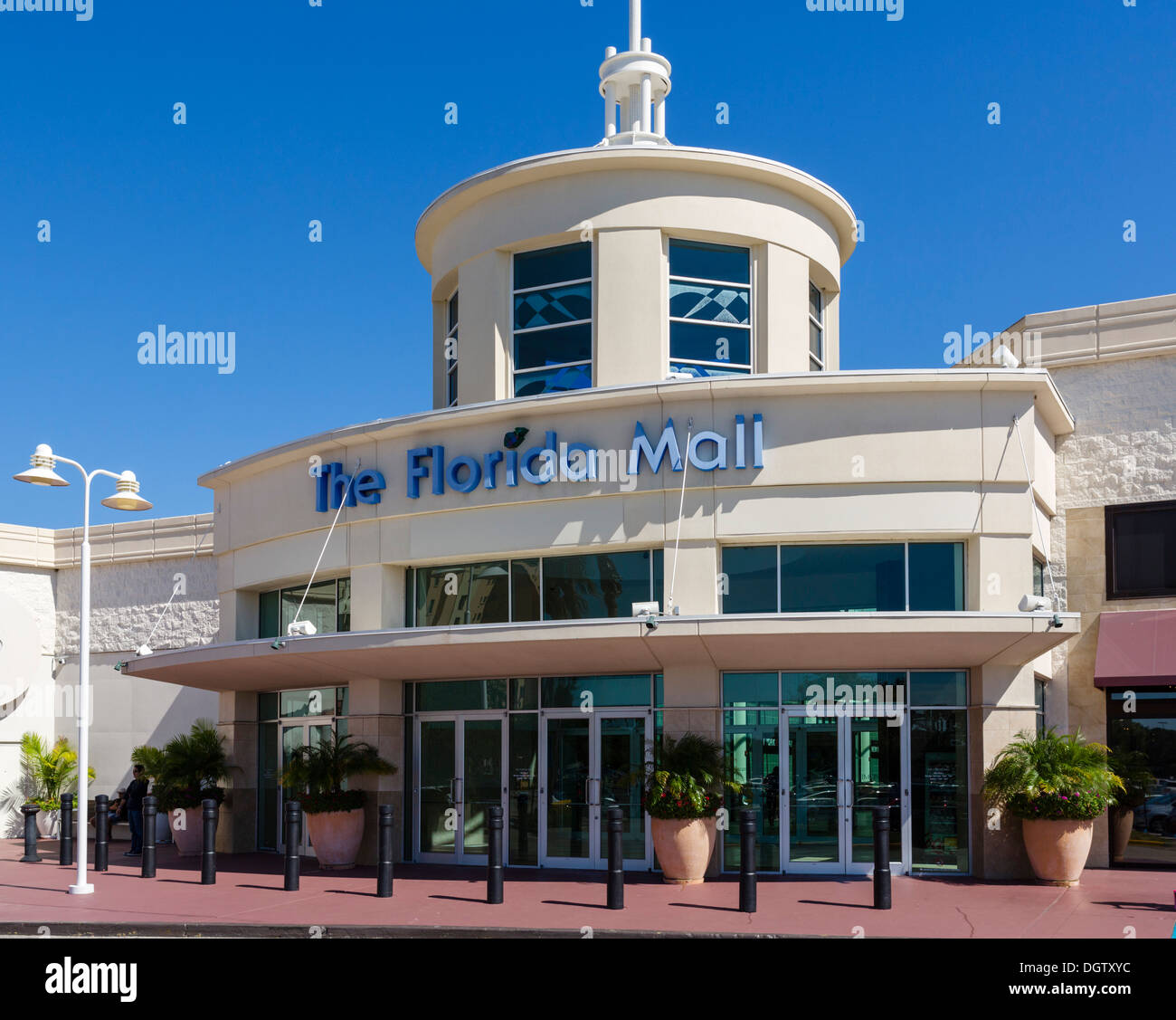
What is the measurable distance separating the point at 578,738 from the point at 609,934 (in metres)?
6.11

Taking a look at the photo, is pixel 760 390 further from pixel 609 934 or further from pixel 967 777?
pixel 609 934

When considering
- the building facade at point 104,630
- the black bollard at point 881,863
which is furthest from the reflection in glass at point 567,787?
the building facade at point 104,630

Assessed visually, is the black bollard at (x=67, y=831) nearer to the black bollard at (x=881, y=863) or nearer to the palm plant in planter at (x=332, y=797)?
the palm plant in planter at (x=332, y=797)

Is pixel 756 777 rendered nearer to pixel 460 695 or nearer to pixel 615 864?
pixel 615 864

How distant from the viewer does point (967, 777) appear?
17.8 metres

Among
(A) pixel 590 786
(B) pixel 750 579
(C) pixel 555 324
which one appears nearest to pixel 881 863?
(B) pixel 750 579

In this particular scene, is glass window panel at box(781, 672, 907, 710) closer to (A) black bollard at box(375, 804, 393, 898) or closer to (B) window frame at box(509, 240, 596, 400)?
(A) black bollard at box(375, 804, 393, 898)

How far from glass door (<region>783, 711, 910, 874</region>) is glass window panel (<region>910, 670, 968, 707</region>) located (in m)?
0.40

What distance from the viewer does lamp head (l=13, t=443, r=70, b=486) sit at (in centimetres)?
1730

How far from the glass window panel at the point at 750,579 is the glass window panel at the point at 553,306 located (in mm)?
5691

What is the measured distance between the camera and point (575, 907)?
15164mm

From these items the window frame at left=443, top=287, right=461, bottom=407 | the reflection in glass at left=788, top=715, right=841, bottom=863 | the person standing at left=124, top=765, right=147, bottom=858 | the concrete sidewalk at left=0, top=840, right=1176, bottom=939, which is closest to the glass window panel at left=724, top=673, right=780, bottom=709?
the reflection in glass at left=788, top=715, right=841, bottom=863

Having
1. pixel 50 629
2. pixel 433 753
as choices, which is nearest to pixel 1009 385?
pixel 433 753

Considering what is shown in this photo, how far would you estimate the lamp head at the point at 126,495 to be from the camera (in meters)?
18.6
